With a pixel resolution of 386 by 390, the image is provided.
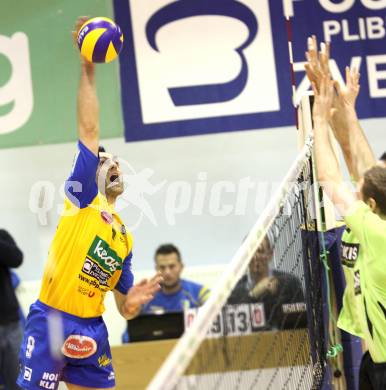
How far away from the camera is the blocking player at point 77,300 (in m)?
4.64

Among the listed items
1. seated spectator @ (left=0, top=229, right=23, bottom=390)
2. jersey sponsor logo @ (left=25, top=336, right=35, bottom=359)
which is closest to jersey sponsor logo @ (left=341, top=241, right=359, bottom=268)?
jersey sponsor logo @ (left=25, top=336, right=35, bottom=359)

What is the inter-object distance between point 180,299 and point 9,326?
1879 millimetres

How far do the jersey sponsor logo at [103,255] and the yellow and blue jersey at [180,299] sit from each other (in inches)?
139

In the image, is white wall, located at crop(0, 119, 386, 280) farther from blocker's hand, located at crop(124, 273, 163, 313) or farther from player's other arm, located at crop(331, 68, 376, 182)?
blocker's hand, located at crop(124, 273, 163, 313)

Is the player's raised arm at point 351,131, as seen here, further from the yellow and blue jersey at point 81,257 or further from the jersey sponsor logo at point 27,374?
the jersey sponsor logo at point 27,374

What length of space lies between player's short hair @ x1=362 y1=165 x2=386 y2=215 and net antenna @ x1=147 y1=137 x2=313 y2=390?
1.25 ft

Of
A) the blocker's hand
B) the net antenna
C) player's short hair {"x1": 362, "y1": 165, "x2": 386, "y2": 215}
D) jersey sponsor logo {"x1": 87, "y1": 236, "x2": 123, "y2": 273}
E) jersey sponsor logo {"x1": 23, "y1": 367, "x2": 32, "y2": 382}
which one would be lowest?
jersey sponsor logo {"x1": 23, "y1": 367, "x2": 32, "y2": 382}

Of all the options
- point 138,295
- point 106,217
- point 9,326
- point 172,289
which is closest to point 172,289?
point 172,289

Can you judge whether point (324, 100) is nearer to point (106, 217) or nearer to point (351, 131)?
point (351, 131)

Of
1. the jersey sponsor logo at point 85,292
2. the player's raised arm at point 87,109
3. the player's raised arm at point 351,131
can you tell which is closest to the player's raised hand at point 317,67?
the player's raised arm at point 351,131

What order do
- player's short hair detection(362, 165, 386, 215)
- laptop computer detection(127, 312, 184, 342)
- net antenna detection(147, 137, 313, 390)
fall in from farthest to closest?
1. laptop computer detection(127, 312, 184, 342)
2. player's short hair detection(362, 165, 386, 215)
3. net antenna detection(147, 137, 313, 390)

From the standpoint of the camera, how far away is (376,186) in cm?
402

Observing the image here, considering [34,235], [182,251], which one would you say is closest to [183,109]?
[182,251]

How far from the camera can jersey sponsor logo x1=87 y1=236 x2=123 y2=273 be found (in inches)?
186
